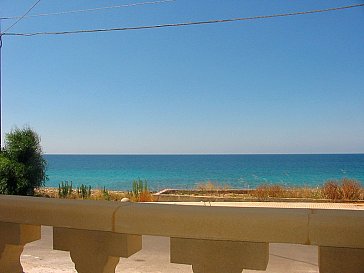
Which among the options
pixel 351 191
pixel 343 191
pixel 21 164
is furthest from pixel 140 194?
A: pixel 351 191

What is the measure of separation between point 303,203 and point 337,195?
7.87ft

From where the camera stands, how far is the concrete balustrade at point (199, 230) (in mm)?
1611

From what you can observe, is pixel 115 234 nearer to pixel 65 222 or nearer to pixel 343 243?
pixel 65 222

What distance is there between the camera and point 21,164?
17859 mm

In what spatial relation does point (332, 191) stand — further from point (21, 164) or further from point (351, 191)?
point (21, 164)

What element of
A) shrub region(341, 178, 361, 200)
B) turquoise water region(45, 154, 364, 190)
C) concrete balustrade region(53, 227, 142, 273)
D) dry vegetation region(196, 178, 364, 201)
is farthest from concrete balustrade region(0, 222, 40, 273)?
turquoise water region(45, 154, 364, 190)

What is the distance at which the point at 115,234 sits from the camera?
1.89 m

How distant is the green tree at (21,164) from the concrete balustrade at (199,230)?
16.6 metres

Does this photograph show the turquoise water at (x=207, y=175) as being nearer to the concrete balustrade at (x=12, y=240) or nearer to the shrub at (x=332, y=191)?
the shrub at (x=332, y=191)

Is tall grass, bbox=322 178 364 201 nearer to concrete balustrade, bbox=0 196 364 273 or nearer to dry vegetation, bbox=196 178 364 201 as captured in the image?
dry vegetation, bbox=196 178 364 201

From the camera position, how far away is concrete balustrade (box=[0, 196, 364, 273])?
1611mm

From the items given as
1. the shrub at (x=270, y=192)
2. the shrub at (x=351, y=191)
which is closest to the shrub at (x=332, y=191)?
the shrub at (x=351, y=191)

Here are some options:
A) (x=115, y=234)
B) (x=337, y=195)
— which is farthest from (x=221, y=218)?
(x=337, y=195)

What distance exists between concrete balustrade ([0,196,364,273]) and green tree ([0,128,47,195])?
16.6 metres
